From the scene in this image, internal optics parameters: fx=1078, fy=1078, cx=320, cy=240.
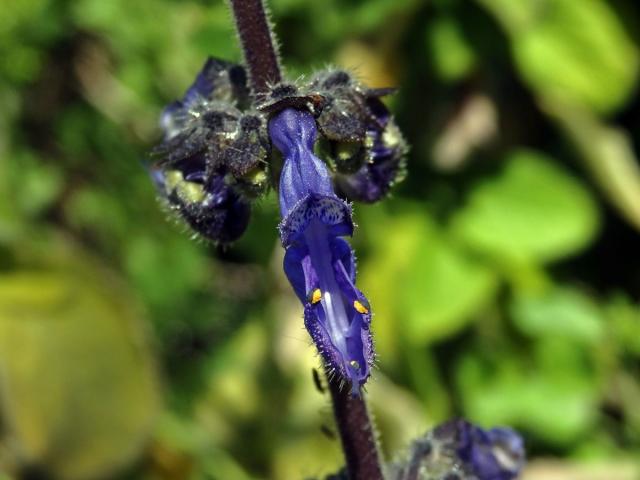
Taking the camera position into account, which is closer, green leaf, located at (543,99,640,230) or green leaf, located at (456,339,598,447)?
green leaf, located at (456,339,598,447)

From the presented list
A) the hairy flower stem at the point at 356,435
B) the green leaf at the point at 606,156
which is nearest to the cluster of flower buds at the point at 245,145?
the hairy flower stem at the point at 356,435

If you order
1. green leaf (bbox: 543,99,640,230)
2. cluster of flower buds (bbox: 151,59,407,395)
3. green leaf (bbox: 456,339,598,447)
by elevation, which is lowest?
A: cluster of flower buds (bbox: 151,59,407,395)

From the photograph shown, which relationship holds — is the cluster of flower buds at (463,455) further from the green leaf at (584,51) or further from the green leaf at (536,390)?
the green leaf at (584,51)

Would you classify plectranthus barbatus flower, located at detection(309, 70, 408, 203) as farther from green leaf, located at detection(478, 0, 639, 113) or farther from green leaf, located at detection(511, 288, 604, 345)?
green leaf, located at detection(478, 0, 639, 113)

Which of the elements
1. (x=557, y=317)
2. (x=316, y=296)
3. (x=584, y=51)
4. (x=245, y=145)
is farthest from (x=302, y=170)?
(x=584, y=51)

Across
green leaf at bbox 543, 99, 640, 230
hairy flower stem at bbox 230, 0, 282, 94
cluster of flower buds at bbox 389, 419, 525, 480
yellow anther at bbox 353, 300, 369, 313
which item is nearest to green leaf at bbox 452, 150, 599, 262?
green leaf at bbox 543, 99, 640, 230
